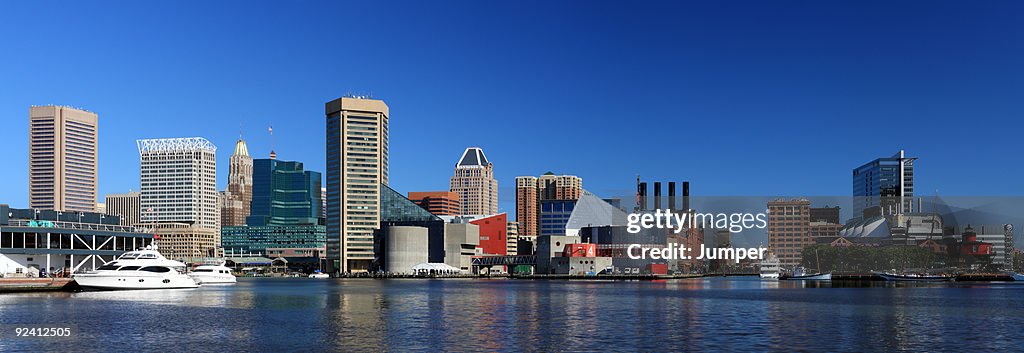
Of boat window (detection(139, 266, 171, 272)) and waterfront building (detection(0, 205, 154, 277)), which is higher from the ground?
waterfront building (detection(0, 205, 154, 277))

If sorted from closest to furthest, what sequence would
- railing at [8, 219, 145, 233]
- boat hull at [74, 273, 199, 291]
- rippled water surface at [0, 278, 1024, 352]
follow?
rippled water surface at [0, 278, 1024, 352]
boat hull at [74, 273, 199, 291]
railing at [8, 219, 145, 233]

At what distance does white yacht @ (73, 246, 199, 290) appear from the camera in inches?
5320

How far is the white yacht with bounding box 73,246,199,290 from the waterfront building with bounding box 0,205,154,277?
1483cm

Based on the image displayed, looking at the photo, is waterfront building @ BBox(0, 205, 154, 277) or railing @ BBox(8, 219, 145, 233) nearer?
waterfront building @ BBox(0, 205, 154, 277)

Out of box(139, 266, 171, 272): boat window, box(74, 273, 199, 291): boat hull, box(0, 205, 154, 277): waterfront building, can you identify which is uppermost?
box(0, 205, 154, 277): waterfront building

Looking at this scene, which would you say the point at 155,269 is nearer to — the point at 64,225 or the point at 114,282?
the point at 114,282

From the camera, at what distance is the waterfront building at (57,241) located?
143375mm

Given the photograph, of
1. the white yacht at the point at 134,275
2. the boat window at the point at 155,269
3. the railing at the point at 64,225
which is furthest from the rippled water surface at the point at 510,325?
the railing at the point at 64,225

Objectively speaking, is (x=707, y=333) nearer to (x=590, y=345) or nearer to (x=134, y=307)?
(x=590, y=345)

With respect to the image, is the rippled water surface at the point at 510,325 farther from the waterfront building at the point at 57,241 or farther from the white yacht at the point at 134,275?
the waterfront building at the point at 57,241

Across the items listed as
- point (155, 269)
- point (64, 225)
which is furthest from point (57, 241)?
point (155, 269)

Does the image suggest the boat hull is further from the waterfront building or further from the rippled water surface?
the rippled water surface

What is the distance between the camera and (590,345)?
6119cm

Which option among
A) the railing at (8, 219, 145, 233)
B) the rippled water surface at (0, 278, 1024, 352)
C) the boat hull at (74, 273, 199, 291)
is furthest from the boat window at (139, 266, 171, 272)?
the rippled water surface at (0, 278, 1024, 352)
